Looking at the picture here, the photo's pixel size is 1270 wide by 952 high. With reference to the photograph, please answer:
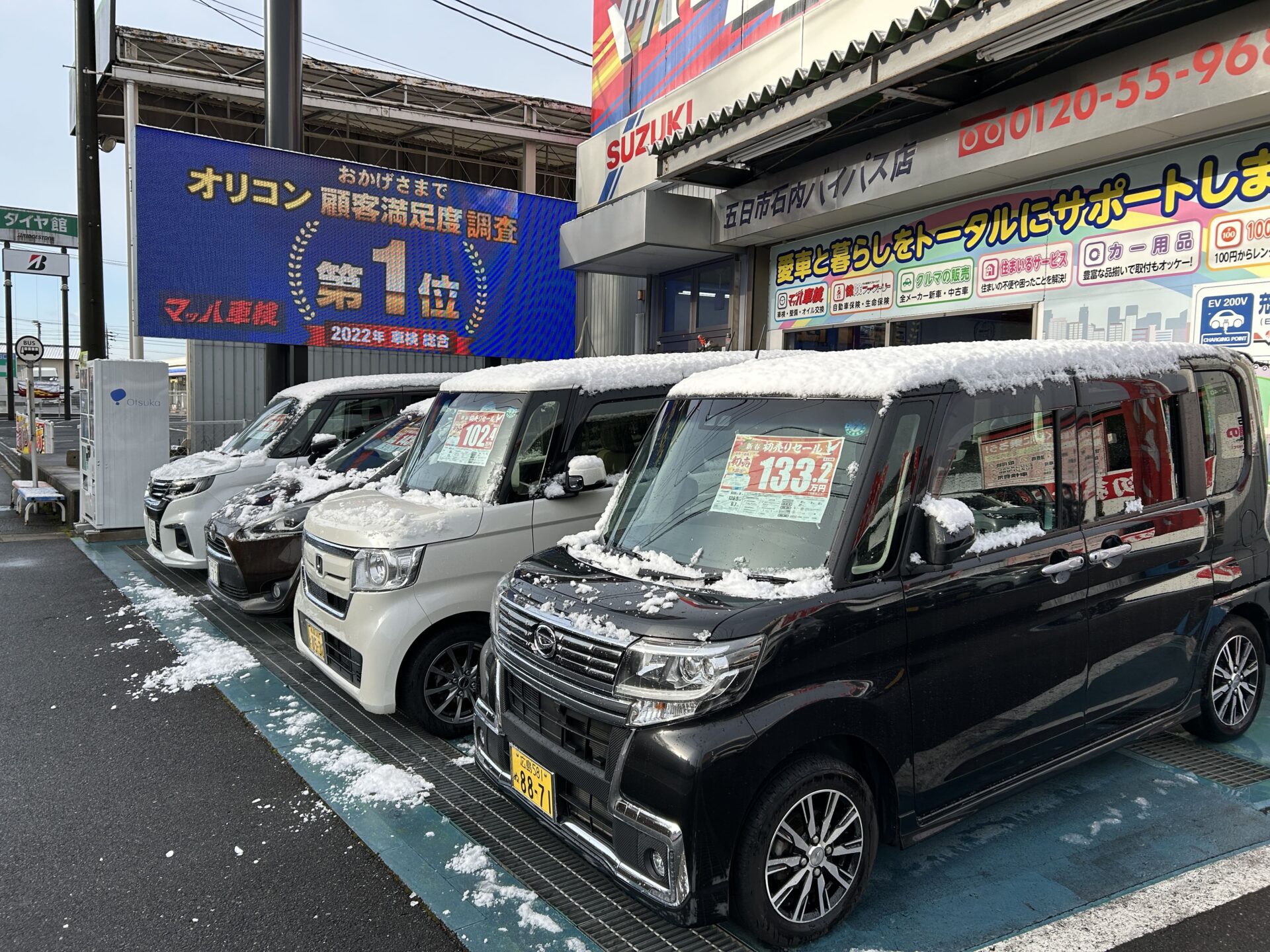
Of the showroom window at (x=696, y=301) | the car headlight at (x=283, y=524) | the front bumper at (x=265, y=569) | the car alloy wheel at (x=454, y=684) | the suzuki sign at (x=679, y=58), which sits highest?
the suzuki sign at (x=679, y=58)

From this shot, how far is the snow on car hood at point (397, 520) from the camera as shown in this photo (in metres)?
4.45

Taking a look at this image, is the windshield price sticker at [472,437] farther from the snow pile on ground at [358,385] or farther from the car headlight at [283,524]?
the snow pile on ground at [358,385]

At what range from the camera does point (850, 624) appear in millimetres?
2785

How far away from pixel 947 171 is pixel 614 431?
A: 4.39 meters

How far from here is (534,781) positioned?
3066 mm

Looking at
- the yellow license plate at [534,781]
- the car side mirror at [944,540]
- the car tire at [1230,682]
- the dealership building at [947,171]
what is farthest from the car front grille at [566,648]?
the dealership building at [947,171]

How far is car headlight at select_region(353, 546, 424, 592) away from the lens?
14.4 feet

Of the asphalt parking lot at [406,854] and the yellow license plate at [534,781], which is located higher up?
the yellow license plate at [534,781]

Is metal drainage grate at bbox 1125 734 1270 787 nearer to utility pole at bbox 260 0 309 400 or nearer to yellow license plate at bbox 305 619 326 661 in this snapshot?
yellow license plate at bbox 305 619 326 661

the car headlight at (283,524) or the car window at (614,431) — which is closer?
the car window at (614,431)

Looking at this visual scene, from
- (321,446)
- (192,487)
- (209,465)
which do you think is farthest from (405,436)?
(209,465)

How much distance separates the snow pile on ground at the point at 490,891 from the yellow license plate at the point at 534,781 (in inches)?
14.4

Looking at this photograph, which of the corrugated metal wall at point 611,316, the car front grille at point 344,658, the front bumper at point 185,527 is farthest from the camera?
the corrugated metal wall at point 611,316

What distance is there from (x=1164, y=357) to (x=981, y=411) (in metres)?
1.35
